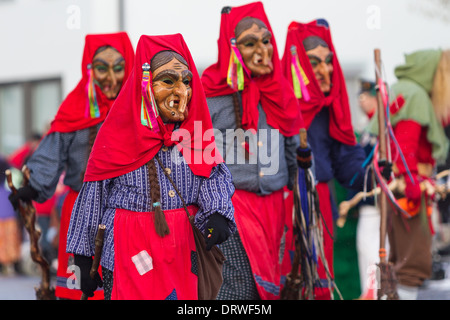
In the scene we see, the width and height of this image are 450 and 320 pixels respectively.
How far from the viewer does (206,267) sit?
433cm

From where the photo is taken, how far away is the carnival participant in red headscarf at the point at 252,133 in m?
5.28

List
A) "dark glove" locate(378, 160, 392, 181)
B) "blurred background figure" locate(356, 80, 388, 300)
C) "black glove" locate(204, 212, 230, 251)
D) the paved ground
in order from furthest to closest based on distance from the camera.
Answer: the paved ground, "blurred background figure" locate(356, 80, 388, 300), "dark glove" locate(378, 160, 392, 181), "black glove" locate(204, 212, 230, 251)

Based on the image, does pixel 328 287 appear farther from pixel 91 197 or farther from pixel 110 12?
pixel 110 12

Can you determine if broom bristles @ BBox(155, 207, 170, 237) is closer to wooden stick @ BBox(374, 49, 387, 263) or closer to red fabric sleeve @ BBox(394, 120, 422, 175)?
wooden stick @ BBox(374, 49, 387, 263)

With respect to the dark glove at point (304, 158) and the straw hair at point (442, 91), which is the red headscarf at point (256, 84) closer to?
the dark glove at point (304, 158)

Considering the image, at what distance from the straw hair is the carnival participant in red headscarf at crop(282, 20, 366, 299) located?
1.17m

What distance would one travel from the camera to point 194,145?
4.31m

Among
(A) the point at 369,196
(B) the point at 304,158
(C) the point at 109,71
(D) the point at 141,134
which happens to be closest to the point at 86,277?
(D) the point at 141,134

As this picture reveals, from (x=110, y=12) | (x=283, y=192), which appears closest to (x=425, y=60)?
(x=283, y=192)

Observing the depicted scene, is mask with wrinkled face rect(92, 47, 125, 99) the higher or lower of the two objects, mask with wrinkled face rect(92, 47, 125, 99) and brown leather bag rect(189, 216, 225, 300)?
the higher

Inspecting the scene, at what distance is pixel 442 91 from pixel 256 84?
2.36 metres

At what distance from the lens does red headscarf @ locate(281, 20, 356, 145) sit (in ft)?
20.2

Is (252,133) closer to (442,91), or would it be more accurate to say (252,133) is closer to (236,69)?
(236,69)

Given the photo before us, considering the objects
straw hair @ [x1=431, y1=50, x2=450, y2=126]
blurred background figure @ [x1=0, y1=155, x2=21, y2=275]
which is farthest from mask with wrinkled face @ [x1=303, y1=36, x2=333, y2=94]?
blurred background figure @ [x1=0, y1=155, x2=21, y2=275]
